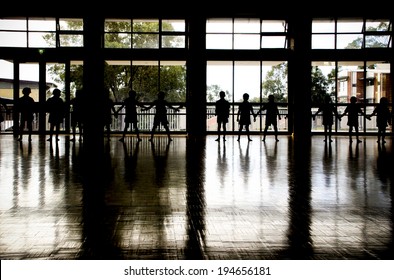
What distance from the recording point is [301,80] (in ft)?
78.0

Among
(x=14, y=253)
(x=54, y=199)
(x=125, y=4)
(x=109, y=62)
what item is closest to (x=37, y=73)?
(x=109, y=62)

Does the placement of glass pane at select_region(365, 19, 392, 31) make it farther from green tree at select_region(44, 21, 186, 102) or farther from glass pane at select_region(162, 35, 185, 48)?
green tree at select_region(44, 21, 186, 102)

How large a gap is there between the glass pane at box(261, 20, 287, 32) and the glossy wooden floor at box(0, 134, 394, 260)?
50.6ft

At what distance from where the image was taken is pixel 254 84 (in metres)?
24.0

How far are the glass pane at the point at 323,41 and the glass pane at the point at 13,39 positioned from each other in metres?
12.7

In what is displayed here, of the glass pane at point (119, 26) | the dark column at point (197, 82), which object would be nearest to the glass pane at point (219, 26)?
the dark column at point (197, 82)

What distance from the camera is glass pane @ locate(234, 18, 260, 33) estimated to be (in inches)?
941

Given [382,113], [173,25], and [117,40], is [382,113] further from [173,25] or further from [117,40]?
[117,40]

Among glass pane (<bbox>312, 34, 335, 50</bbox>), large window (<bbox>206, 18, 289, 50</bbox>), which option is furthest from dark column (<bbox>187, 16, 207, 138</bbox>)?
glass pane (<bbox>312, 34, 335, 50</bbox>)

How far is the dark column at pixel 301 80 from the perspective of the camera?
2372 centimetres

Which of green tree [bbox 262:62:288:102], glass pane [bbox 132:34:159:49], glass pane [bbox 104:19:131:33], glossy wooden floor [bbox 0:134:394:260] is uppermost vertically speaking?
glass pane [bbox 104:19:131:33]

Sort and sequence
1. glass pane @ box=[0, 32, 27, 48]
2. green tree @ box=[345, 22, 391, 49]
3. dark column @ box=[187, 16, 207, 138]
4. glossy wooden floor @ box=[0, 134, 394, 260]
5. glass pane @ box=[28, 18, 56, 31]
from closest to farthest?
glossy wooden floor @ box=[0, 134, 394, 260] → glass pane @ box=[0, 32, 27, 48] → dark column @ box=[187, 16, 207, 138] → glass pane @ box=[28, 18, 56, 31] → green tree @ box=[345, 22, 391, 49]
